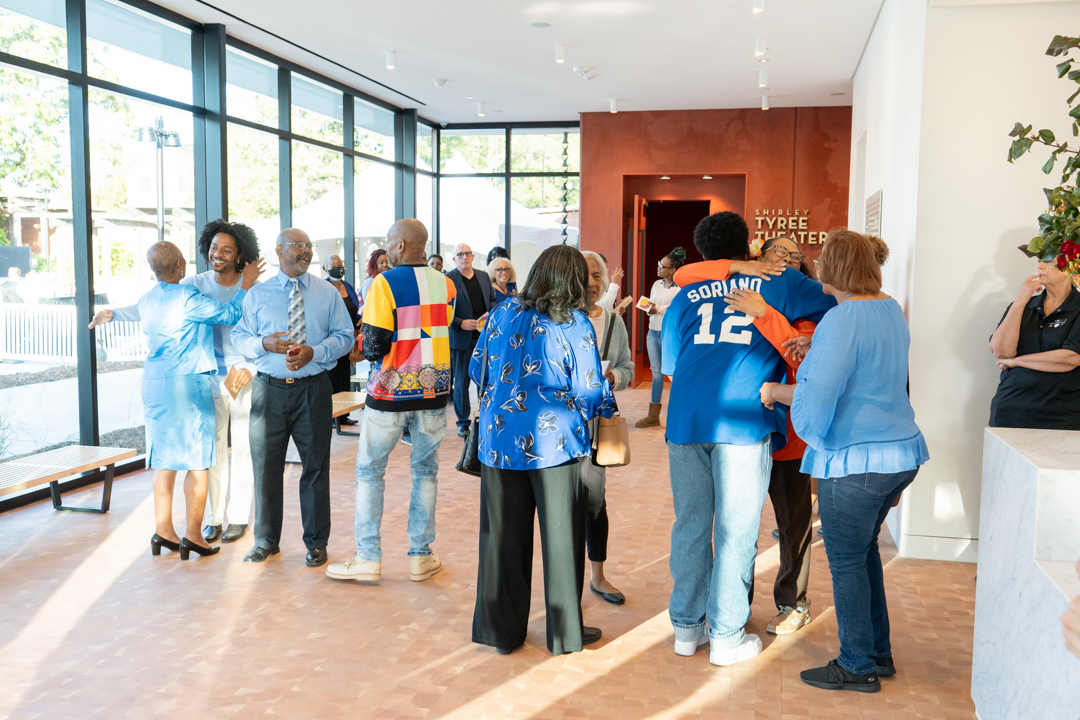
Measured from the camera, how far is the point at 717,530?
3.24 metres

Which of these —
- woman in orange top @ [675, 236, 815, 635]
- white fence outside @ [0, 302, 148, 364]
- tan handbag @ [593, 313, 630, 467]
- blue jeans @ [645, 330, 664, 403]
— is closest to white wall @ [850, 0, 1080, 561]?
woman in orange top @ [675, 236, 815, 635]

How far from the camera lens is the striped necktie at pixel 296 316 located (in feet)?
14.3

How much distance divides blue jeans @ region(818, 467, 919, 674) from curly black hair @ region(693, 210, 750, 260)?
955 mm

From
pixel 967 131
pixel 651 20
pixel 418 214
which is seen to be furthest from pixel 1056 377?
pixel 418 214

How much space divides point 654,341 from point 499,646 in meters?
5.74

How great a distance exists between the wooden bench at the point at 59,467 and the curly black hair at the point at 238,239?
5.46 feet

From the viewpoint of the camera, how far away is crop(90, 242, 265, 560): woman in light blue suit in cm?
436

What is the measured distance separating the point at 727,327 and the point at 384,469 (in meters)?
1.96

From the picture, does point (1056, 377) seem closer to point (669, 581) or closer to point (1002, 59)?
point (1002, 59)

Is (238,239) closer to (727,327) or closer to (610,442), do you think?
(610,442)

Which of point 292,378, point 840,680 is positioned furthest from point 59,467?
point 840,680

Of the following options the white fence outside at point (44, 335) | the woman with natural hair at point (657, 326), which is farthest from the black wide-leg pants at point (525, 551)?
the woman with natural hair at point (657, 326)

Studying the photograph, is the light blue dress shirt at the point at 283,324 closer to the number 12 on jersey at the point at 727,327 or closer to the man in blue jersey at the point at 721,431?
the man in blue jersey at the point at 721,431

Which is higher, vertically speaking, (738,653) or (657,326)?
(657,326)
